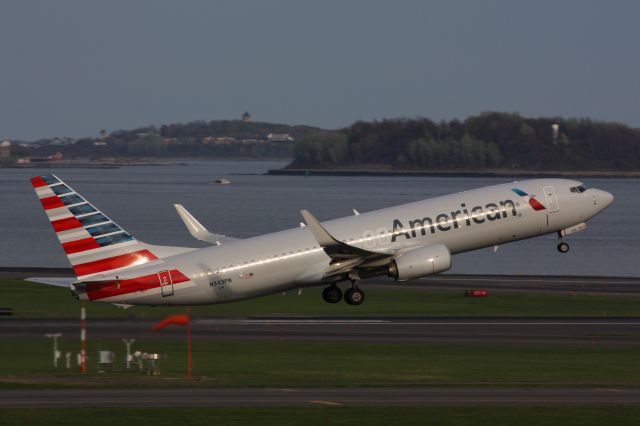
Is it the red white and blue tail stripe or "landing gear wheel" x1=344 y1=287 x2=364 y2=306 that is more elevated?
the red white and blue tail stripe

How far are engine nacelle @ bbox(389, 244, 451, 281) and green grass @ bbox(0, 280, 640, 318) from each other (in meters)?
9.81

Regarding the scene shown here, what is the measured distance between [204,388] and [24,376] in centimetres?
888

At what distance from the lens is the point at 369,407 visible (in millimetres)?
40344

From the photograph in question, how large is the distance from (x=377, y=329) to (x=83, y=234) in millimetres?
16903

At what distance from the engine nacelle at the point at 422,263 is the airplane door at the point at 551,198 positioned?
281 inches

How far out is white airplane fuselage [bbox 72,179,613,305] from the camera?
63406 mm

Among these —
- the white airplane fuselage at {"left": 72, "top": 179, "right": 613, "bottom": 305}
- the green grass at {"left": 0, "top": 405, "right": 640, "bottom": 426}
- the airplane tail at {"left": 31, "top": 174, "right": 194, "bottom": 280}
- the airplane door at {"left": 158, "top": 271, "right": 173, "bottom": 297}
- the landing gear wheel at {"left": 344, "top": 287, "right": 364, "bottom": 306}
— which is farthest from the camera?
the landing gear wheel at {"left": 344, "top": 287, "right": 364, "bottom": 306}

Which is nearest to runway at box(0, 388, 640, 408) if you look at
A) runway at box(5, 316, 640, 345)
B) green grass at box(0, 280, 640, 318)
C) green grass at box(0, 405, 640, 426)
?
green grass at box(0, 405, 640, 426)

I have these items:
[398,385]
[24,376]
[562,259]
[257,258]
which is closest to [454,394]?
[398,385]

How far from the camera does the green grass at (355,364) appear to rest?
4856 cm

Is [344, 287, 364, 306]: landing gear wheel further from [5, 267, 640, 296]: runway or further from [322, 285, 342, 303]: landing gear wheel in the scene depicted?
[5, 267, 640, 296]: runway

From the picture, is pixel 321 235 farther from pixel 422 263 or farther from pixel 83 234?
pixel 83 234

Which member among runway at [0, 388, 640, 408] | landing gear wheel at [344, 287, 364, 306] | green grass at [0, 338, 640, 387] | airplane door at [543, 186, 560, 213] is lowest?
green grass at [0, 338, 640, 387]

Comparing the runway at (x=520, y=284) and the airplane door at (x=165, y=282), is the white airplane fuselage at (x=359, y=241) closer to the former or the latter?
the airplane door at (x=165, y=282)
